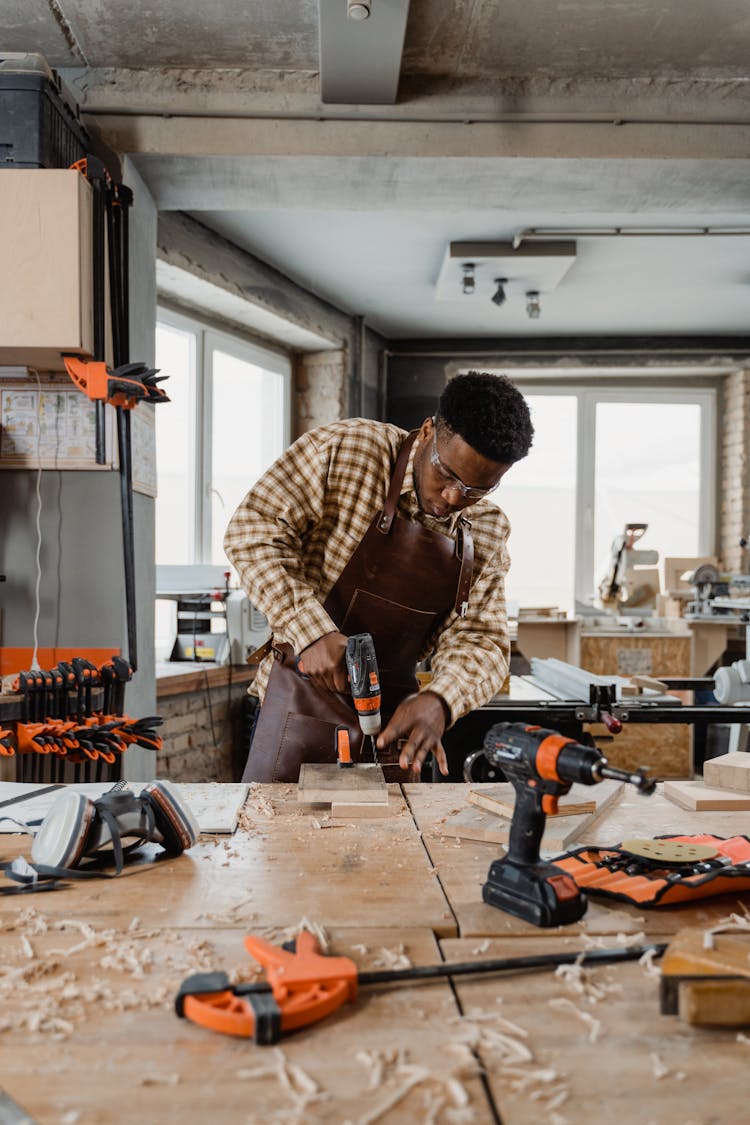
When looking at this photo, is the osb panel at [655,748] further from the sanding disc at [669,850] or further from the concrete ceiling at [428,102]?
the sanding disc at [669,850]

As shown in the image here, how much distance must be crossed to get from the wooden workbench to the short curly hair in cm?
92

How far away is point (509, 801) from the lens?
163cm

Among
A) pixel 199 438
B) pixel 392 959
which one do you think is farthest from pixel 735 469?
pixel 392 959

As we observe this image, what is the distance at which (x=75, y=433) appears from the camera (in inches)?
121

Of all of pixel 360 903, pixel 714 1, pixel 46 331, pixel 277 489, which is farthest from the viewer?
pixel 714 1

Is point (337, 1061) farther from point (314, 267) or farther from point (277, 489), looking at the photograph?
point (314, 267)

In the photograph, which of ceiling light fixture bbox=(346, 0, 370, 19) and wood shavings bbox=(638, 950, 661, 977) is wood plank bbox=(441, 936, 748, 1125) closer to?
wood shavings bbox=(638, 950, 661, 977)

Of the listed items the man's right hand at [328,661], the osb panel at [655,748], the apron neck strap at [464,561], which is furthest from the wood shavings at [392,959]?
the osb panel at [655,748]

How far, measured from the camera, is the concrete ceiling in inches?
116

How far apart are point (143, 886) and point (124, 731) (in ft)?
3.78

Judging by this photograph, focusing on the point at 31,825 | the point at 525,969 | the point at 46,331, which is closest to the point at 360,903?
the point at 525,969

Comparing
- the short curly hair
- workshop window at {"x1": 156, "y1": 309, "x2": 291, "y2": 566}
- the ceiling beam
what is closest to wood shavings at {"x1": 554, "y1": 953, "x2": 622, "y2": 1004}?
the short curly hair

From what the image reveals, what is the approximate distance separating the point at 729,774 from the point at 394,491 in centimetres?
103

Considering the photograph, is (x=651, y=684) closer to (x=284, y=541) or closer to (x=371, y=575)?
(x=371, y=575)
